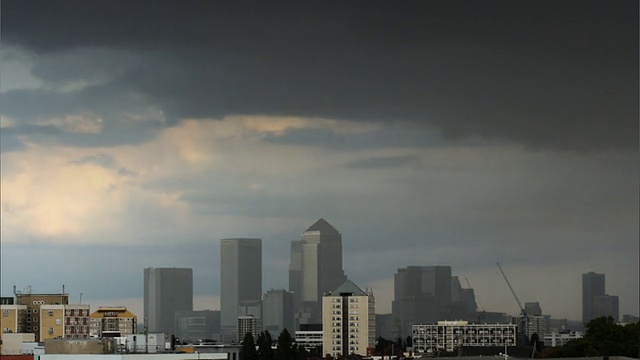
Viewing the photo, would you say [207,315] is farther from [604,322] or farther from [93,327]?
[604,322]

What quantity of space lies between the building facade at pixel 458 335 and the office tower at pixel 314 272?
7281mm

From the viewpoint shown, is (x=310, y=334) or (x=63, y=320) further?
(x=310, y=334)

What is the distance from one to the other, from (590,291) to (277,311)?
2959 centimetres

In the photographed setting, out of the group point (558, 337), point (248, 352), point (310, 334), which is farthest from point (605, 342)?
point (310, 334)

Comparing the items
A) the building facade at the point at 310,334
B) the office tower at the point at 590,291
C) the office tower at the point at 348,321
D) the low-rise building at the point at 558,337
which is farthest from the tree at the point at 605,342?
the building facade at the point at 310,334

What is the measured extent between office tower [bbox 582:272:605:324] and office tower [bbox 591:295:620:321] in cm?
28

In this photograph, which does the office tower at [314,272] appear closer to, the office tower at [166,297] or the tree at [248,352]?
the office tower at [166,297]

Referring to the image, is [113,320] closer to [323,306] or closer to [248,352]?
[248,352]

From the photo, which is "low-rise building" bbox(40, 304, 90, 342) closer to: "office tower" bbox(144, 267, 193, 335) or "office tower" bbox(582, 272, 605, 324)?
"office tower" bbox(144, 267, 193, 335)

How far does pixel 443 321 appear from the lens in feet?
359

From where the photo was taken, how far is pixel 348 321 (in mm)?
103750

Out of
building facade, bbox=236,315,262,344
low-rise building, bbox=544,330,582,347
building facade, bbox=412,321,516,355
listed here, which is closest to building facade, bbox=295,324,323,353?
building facade, bbox=236,315,262,344

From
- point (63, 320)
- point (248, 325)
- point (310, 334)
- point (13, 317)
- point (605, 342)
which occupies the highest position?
point (13, 317)

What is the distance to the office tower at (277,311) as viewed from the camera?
333 ft
